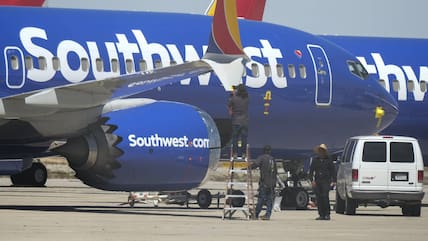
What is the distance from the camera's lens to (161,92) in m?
28.8

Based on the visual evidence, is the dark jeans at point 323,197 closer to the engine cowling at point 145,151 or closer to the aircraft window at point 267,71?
the engine cowling at point 145,151

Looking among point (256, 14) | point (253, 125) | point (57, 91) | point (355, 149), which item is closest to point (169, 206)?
point (253, 125)

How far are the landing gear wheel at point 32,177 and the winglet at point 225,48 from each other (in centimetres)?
1622

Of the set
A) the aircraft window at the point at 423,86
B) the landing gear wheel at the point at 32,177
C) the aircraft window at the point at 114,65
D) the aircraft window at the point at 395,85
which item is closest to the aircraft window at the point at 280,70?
the aircraft window at the point at 114,65

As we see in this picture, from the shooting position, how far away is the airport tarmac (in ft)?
63.1

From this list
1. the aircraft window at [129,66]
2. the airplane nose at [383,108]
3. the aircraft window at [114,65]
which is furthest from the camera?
the airplane nose at [383,108]

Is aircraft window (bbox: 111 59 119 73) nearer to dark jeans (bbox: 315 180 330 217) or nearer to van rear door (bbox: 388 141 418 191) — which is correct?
dark jeans (bbox: 315 180 330 217)

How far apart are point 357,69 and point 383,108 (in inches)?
43.8

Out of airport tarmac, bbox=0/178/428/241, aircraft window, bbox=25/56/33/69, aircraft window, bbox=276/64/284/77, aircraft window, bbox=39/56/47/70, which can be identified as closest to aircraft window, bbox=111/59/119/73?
aircraft window, bbox=39/56/47/70

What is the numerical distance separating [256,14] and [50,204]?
29.1 metres

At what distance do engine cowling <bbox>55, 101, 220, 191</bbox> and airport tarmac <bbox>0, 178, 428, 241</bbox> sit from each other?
0.67 metres

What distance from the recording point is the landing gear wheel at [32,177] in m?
40.8

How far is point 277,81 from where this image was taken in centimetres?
3062

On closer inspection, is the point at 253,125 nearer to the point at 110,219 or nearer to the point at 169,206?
the point at 169,206
